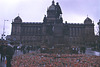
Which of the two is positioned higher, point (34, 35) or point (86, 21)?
point (86, 21)

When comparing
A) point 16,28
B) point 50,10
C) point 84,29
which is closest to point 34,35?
point 16,28

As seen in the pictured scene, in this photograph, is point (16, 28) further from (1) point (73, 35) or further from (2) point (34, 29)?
(1) point (73, 35)

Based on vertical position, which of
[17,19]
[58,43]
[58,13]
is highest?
[17,19]

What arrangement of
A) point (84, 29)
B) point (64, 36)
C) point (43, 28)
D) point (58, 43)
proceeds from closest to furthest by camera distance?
point (58, 43) < point (64, 36) < point (43, 28) < point (84, 29)

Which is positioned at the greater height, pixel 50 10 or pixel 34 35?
pixel 50 10

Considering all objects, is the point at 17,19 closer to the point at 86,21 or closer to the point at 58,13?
the point at 86,21

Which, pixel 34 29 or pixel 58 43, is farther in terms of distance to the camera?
pixel 34 29

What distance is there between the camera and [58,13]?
3497cm

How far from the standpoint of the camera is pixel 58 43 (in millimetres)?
31172

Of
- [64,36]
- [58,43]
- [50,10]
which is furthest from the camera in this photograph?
[50,10]

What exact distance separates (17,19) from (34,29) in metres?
15.4

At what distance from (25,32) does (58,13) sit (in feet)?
296

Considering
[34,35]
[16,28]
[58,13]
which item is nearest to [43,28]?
[34,35]

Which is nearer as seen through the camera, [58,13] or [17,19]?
[58,13]
